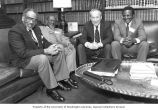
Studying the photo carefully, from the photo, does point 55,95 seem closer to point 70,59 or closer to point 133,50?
point 70,59

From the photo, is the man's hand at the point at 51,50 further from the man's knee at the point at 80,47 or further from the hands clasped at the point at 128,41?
the hands clasped at the point at 128,41

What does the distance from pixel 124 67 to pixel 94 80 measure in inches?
20.6

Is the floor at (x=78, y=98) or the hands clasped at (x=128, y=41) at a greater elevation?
the hands clasped at (x=128, y=41)

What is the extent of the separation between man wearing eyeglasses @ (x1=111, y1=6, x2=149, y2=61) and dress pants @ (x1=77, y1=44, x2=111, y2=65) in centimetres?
8

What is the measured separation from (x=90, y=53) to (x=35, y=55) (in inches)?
36.0

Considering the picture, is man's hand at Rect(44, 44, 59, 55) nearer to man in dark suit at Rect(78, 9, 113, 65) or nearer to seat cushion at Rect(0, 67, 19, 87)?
seat cushion at Rect(0, 67, 19, 87)

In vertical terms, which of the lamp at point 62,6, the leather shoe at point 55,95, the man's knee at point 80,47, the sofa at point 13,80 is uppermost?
the lamp at point 62,6

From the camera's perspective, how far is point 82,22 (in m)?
3.82

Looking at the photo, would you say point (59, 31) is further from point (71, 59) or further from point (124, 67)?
point (124, 67)

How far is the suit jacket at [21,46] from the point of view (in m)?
2.22

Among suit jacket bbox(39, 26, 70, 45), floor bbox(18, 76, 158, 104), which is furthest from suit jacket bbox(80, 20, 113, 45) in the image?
floor bbox(18, 76, 158, 104)

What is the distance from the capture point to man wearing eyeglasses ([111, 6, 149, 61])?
2.77 m

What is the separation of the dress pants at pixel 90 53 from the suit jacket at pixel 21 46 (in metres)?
0.68

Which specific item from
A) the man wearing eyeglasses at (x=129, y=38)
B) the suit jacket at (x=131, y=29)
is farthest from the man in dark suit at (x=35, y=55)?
the suit jacket at (x=131, y=29)
